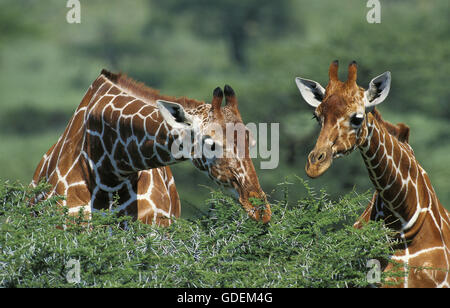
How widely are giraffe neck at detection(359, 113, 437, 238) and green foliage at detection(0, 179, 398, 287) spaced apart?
0.34 metres

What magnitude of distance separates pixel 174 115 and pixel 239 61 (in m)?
21.9

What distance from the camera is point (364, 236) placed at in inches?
202

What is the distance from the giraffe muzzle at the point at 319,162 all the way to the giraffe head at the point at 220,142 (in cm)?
36

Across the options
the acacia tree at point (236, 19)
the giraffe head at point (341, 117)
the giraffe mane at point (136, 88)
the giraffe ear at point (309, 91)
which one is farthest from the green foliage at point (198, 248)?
the acacia tree at point (236, 19)

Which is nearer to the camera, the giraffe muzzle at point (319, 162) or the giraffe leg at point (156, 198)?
the giraffe muzzle at point (319, 162)

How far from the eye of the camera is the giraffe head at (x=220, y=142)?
5578 mm

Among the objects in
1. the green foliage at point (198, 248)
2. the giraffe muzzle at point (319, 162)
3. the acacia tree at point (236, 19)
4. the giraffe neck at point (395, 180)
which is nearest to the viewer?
the green foliage at point (198, 248)

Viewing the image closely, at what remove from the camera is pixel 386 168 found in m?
5.71

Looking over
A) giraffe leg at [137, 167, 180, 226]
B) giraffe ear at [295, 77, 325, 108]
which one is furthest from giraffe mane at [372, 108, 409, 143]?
giraffe leg at [137, 167, 180, 226]

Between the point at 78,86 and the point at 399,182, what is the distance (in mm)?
22150

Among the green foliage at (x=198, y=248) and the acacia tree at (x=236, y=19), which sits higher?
the acacia tree at (x=236, y=19)

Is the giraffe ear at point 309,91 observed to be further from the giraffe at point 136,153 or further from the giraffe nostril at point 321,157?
the giraffe nostril at point 321,157
